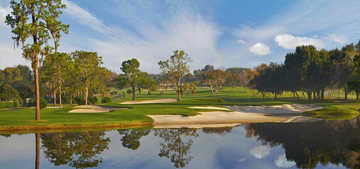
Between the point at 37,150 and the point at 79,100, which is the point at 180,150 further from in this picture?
the point at 79,100

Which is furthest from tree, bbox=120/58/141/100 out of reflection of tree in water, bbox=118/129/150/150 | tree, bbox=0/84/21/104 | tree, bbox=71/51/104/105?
reflection of tree in water, bbox=118/129/150/150

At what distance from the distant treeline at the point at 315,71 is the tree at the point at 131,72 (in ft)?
141

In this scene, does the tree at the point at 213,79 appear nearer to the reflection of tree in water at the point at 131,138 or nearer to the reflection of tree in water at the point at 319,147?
the reflection of tree in water at the point at 319,147

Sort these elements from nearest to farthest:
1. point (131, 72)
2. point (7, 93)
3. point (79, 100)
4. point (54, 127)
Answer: point (54, 127) → point (7, 93) → point (79, 100) → point (131, 72)

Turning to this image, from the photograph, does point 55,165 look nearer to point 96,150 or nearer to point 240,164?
point 96,150

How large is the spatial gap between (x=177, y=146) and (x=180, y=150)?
1018 millimetres

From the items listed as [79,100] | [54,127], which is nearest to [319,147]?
[54,127]

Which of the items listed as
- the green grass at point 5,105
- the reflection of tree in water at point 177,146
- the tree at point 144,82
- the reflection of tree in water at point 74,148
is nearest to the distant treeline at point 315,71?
the tree at point 144,82

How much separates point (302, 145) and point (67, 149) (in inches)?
575

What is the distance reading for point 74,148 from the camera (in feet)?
47.8

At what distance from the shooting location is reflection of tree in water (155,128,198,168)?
41.2 ft

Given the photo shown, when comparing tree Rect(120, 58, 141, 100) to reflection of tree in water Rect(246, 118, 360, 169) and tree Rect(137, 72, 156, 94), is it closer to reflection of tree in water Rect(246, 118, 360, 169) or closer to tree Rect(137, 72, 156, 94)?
tree Rect(137, 72, 156, 94)

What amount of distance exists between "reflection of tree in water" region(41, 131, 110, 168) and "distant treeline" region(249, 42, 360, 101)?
61.8m

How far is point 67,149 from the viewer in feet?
46.9
